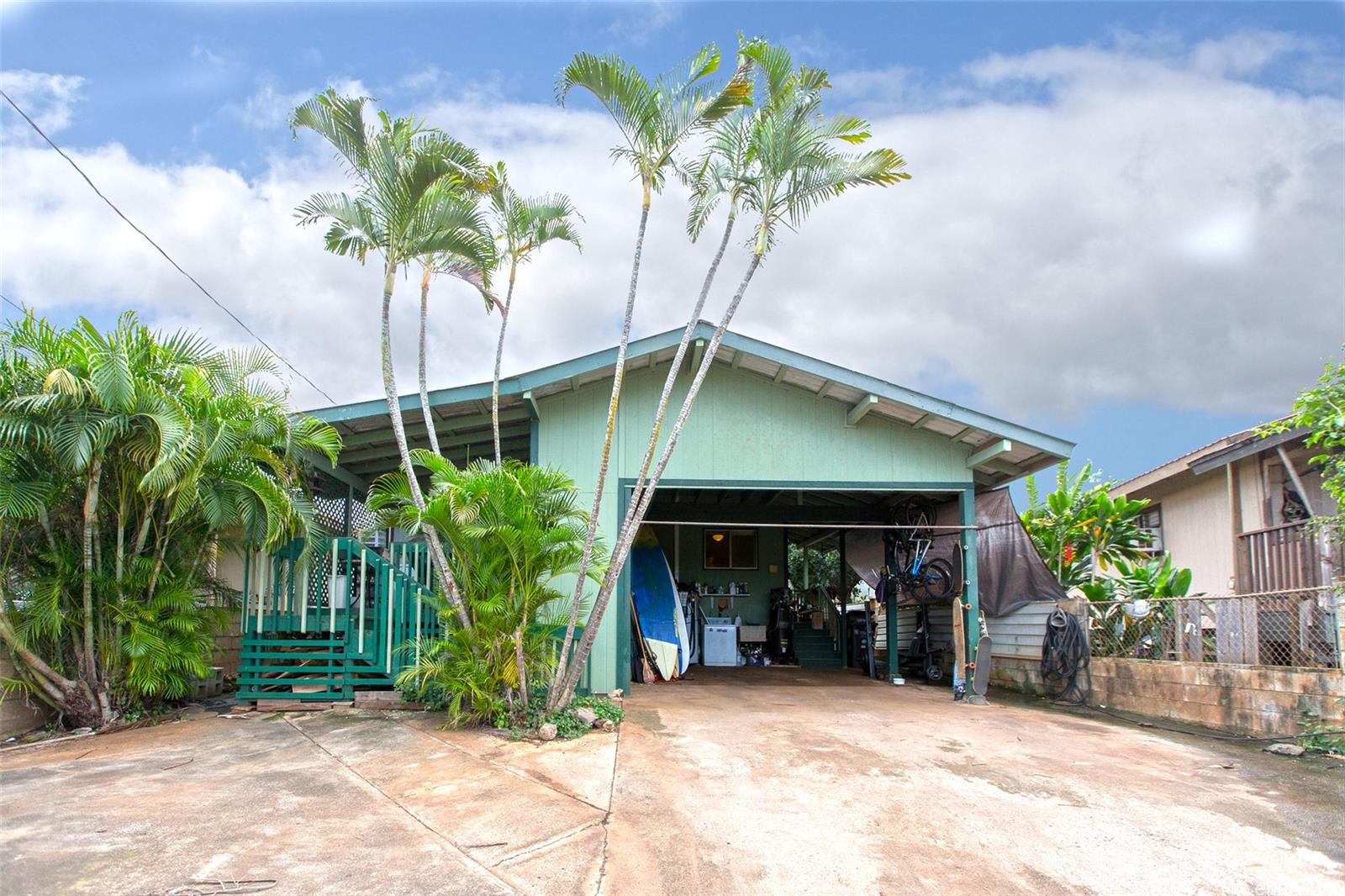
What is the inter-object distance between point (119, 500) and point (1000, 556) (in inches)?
369

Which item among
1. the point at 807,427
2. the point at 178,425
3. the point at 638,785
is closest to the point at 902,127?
the point at 807,427

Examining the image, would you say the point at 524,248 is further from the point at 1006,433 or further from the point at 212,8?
the point at 1006,433

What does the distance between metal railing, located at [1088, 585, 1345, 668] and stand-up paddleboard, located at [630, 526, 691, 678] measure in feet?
16.3

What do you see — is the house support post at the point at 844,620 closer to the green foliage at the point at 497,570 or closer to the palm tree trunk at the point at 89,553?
the green foliage at the point at 497,570

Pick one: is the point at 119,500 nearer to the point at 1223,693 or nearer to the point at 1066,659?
the point at 1066,659

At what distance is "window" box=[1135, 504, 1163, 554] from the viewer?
12.6 meters

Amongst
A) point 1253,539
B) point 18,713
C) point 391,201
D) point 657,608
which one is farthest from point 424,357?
point 1253,539

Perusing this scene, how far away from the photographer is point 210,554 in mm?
7730

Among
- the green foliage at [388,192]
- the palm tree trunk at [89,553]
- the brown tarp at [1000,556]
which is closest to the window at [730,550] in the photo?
the brown tarp at [1000,556]

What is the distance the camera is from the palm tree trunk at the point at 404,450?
683 centimetres

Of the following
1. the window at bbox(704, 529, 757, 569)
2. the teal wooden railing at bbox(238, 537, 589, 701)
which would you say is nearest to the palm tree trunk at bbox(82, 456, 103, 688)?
the teal wooden railing at bbox(238, 537, 589, 701)

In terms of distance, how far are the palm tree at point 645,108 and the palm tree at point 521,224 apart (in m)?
1.41

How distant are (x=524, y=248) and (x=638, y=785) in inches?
203

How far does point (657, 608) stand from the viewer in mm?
11508
